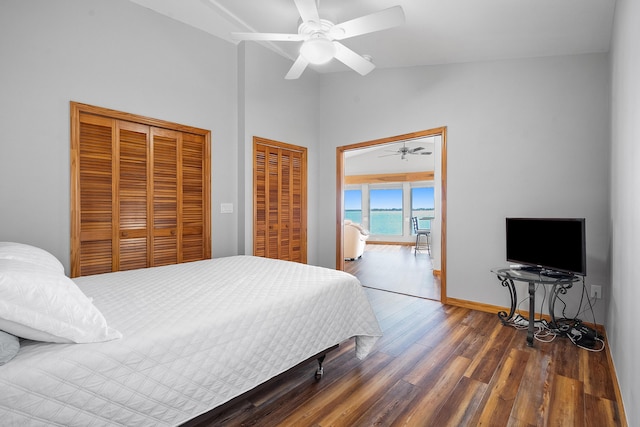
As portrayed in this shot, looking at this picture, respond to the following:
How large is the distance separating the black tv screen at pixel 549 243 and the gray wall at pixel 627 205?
223 millimetres

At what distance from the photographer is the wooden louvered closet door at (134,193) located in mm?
2662

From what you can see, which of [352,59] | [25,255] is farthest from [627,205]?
[25,255]

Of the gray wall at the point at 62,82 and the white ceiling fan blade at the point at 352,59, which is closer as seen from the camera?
the gray wall at the point at 62,82

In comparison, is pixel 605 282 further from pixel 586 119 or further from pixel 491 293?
pixel 586 119

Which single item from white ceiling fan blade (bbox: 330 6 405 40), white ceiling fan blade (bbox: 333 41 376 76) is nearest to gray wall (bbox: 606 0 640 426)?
white ceiling fan blade (bbox: 330 6 405 40)

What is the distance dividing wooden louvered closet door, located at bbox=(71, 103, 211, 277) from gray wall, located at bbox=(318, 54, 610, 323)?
2.49 m

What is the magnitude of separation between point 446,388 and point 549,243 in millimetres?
1612

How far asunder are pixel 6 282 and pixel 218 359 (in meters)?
0.80

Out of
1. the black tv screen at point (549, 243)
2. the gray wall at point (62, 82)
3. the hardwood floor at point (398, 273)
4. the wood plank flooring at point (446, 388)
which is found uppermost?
the gray wall at point (62, 82)

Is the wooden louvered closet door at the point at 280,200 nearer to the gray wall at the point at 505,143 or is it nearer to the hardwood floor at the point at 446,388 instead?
the gray wall at the point at 505,143

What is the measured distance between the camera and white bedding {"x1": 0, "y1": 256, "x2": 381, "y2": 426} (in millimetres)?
995

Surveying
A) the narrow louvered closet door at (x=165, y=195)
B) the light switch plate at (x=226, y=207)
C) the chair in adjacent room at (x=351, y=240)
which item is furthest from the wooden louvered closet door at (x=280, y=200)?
the chair in adjacent room at (x=351, y=240)

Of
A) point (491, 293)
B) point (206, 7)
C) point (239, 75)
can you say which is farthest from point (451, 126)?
point (206, 7)

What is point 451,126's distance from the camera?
3480 millimetres
